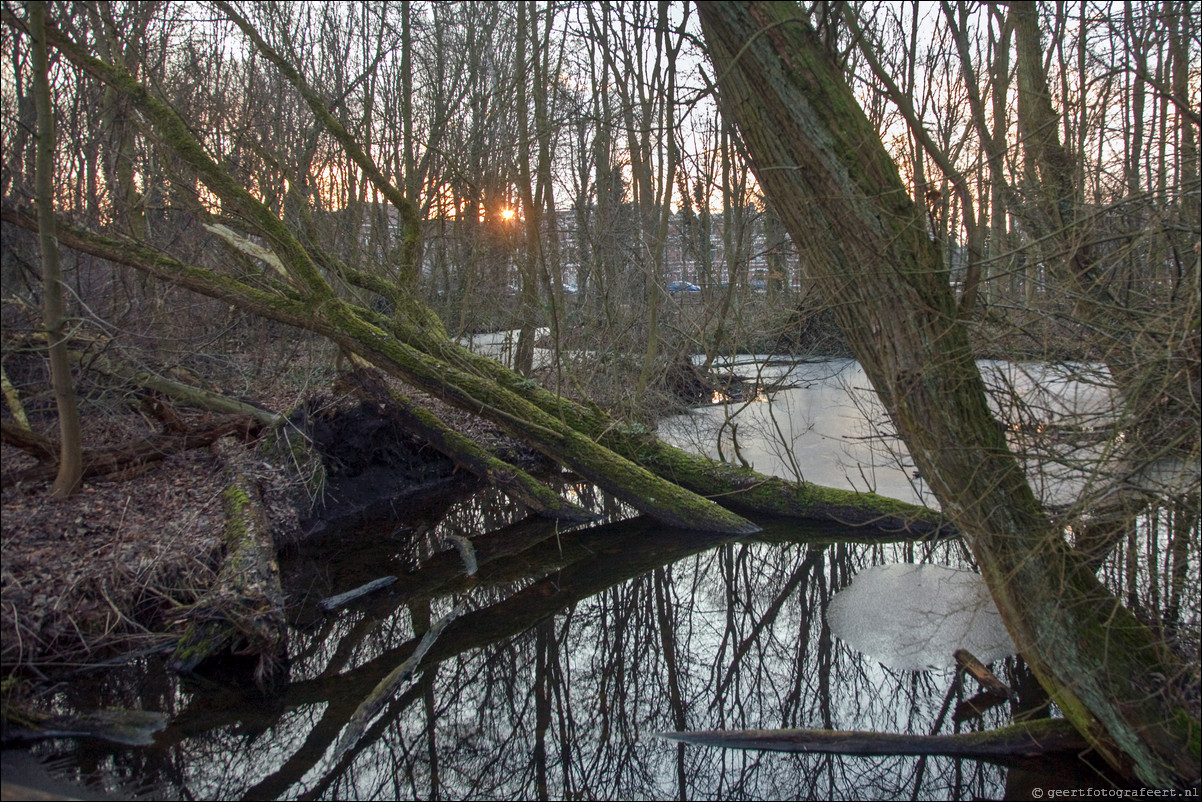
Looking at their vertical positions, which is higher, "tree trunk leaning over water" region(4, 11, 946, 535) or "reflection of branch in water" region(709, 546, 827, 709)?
"tree trunk leaning over water" region(4, 11, 946, 535)

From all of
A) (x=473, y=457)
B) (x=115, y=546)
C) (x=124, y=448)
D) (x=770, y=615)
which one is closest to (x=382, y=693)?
(x=115, y=546)

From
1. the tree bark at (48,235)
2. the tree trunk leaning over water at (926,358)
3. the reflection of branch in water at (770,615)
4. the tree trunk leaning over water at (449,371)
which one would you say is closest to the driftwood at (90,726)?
the tree bark at (48,235)

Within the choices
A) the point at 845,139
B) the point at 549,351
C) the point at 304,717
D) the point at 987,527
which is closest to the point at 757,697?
the point at 987,527

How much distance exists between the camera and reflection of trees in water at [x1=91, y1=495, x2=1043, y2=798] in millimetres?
4133

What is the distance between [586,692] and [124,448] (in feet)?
14.0

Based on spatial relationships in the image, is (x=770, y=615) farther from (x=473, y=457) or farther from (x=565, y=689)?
(x=473, y=457)

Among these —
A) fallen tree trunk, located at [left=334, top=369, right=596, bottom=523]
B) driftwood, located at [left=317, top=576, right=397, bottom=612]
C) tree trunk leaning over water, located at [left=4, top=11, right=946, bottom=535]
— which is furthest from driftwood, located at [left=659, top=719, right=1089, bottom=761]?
fallen tree trunk, located at [left=334, top=369, right=596, bottom=523]

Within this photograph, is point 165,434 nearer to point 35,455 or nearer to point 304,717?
point 35,455

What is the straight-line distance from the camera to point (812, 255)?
3.91m

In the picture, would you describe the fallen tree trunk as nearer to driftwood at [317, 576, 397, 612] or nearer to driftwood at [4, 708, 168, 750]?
driftwood at [317, 576, 397, 612]

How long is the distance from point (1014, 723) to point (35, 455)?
658 centimetres

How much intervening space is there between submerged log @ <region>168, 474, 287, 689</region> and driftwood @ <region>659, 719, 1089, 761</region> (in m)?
2.76

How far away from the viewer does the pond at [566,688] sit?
411cm

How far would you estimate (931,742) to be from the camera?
13.6 ft
